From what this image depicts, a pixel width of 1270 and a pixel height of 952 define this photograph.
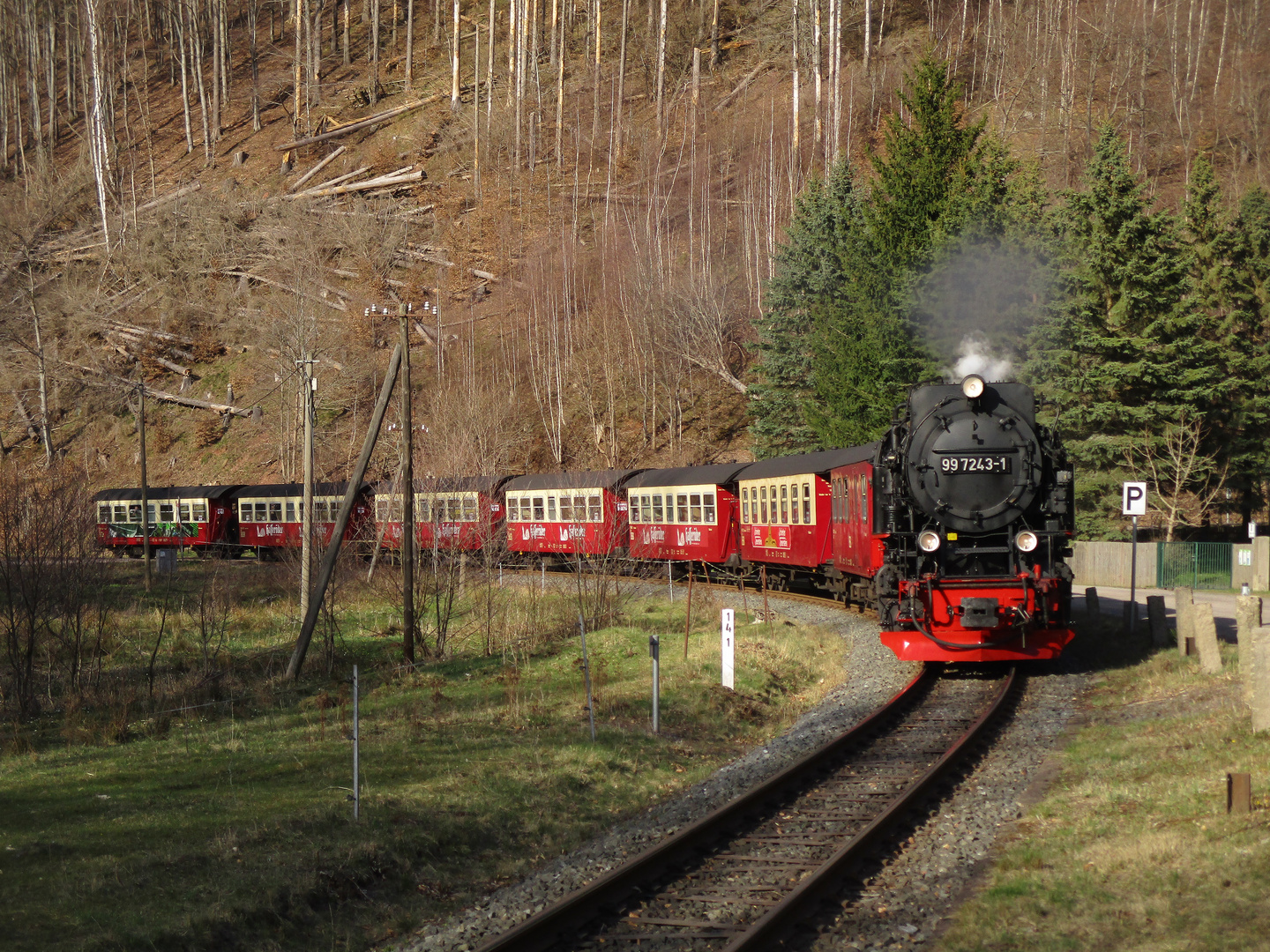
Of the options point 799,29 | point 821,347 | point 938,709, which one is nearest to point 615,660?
point 938,709

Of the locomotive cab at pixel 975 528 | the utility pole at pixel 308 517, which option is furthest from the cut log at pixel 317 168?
the locomotive cab at pixel 975 528

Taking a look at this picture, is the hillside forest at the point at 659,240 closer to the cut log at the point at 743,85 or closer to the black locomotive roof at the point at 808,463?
the cut log at the point at 743,85

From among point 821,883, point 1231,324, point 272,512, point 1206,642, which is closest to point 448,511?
point 272,512

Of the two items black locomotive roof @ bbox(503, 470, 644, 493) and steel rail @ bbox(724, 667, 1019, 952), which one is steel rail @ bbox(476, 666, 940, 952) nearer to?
steel rail @ bbox(724, 667, 1019, 952)

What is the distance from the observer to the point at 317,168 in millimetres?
71188

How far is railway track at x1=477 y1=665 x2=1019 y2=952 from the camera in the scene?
711cm

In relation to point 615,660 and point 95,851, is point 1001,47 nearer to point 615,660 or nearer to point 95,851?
point 615,660

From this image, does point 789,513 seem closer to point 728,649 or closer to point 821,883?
point 728,649

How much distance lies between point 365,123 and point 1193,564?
2347 inches

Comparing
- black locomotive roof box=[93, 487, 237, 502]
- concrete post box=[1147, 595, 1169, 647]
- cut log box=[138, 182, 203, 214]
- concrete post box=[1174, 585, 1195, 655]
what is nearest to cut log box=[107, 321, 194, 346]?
cut log box=[138, 182, 203, 214]

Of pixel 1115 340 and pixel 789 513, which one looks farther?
pixel 1115 340

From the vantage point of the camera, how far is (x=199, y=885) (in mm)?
8086

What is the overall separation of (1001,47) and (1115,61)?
6.44 meters

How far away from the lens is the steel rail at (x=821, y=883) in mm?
6805
